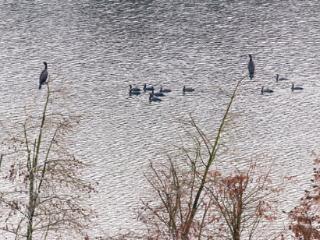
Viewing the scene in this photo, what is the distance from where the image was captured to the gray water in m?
42.8

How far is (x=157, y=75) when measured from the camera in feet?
179

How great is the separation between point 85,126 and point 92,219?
10942mm

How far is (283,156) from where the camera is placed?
4288 centimetres

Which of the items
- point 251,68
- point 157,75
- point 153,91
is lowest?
point 157,75

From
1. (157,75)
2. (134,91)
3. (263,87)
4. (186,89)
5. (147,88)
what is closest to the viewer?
(134,91)

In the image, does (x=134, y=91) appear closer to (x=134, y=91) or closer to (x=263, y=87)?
(x=134, y=91)

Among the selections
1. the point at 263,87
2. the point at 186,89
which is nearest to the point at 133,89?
the point at 186,89

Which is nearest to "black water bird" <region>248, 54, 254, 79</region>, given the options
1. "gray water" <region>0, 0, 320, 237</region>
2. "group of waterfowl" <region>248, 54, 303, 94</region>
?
"group of waterfowl" <region>248, 54, 303, 94</region>

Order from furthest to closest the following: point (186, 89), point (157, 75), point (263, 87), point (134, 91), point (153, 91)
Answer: point (157, 75)
point (263, 87)
point (153, 91)
point (186, 89)
point (134, 91)

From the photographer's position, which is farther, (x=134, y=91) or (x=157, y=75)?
(x=157, y=75)

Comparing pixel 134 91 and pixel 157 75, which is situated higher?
pixel 134 91

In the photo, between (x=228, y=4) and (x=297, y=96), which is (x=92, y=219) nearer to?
(x=297, y=96)

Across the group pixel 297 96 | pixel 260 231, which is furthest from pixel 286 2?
pixel 260 231

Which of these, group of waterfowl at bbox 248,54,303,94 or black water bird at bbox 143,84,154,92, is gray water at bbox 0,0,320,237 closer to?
group of waterfowl at bbox 248,54,303,94
